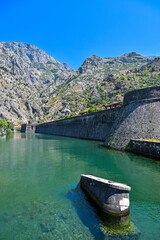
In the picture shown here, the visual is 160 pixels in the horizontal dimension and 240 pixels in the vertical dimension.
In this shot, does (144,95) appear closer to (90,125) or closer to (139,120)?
(139,120)

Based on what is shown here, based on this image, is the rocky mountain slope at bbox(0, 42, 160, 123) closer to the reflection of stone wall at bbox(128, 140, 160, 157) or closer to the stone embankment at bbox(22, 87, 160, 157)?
the stone embankment at bbox(22, 87, 160, 157)

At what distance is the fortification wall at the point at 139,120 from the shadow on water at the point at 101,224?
1496 cm

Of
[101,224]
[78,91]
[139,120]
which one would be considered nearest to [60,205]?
[101,224]

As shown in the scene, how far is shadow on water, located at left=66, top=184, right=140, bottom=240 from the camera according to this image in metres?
5.25

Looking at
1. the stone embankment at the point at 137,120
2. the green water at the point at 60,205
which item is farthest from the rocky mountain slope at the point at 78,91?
the green water at the point at 60,205

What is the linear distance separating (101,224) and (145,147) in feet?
47.5

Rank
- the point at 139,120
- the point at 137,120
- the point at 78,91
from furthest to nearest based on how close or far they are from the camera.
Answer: the point at 78,91, the point at 137,120, the point at 139,120

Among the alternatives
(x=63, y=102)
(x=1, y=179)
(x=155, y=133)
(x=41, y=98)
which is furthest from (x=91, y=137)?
(x=41, y=98)

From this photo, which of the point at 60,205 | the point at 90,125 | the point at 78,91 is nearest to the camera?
the point at 60,205

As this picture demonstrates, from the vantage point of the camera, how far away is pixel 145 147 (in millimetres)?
18391

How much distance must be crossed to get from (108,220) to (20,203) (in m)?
4.44

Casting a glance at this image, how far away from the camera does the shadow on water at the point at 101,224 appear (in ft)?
17.2

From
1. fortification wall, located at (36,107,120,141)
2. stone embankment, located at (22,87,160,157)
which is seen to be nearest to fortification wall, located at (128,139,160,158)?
stone embankment, located at (22,87,160,157)

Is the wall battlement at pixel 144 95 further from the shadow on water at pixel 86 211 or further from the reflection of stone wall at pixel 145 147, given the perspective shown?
the shadow on water at pixel 86 211
